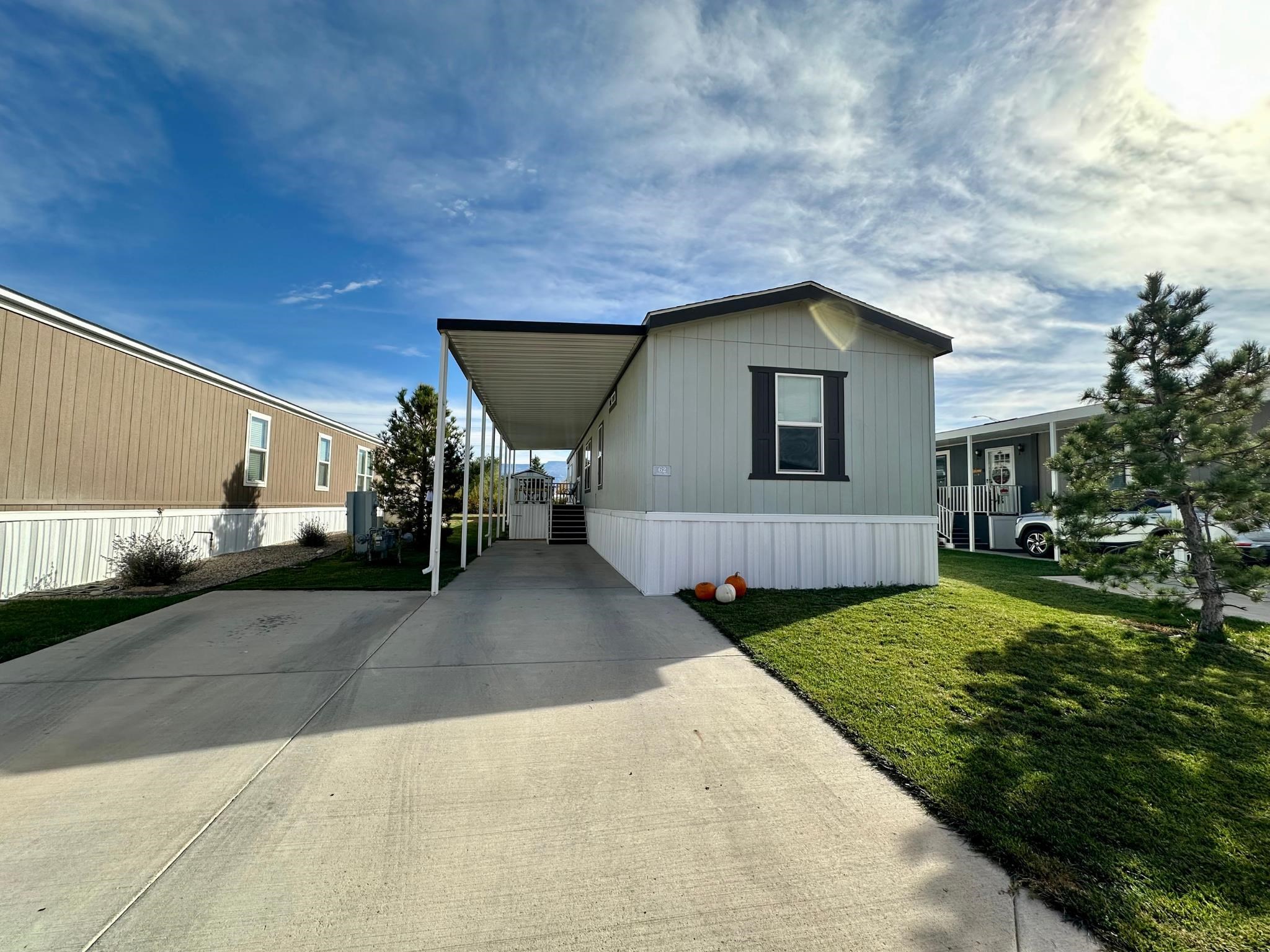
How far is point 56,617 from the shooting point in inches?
205

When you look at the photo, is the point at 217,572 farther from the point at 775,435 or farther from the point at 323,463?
the point at 775,435

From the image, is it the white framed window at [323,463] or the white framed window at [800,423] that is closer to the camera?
the white framed window at [800,423]

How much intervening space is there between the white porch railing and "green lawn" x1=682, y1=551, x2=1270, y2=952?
9029 millimetres

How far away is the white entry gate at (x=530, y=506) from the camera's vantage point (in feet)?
49.3

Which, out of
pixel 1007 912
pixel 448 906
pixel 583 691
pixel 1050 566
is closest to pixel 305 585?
pixel 583 691

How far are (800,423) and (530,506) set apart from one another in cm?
963

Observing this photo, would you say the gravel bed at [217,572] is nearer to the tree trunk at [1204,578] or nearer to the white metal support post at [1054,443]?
the tree trunk at [1204,578]

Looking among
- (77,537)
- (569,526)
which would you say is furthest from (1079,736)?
(569,526)

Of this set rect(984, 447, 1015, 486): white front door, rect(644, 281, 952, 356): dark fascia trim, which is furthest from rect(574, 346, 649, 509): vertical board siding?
rect(984, 447, 1015, 486): white front door

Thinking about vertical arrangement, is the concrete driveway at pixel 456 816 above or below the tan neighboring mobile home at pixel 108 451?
below

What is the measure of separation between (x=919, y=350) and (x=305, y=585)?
879 cm

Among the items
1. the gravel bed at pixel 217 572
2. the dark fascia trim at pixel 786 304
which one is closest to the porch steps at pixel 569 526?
the gravel bed at pixel 217 572

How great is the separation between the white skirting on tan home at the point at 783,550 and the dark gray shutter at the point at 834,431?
2.06 feet

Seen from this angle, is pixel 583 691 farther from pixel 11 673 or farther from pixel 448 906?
pixel 11 673
